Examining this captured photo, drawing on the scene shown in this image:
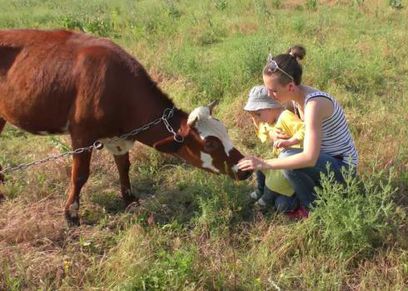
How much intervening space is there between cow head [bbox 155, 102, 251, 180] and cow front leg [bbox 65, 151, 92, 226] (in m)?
0.57

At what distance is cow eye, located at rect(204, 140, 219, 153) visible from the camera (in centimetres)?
393

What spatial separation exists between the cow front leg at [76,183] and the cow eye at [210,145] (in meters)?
0.89

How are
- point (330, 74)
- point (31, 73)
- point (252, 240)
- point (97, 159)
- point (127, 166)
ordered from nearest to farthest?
point (252, 240)
point (31, 73)
point (127, 166)
point (97, 159)
point (330, 74)

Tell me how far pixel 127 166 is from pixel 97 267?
3.90 feet

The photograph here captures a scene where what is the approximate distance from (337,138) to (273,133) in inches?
19.1

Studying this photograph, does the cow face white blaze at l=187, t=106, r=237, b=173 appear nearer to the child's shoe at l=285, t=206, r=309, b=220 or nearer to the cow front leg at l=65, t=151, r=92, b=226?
the child's shoe at l=285, t=206, r=309, b=220

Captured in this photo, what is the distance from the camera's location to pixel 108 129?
157 inches

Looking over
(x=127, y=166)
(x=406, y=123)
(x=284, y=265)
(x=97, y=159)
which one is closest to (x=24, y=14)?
(x=97, y=159)

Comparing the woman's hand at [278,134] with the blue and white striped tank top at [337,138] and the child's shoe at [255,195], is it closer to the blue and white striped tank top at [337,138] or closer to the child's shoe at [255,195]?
the blue and white striped tank top at [337,138]

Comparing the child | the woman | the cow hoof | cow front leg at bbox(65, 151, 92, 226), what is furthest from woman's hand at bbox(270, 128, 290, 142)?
the cow hoof

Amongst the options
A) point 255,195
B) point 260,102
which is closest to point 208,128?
point 260,102

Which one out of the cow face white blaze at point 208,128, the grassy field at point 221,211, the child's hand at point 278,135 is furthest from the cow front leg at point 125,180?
the child's hand at point 278,135

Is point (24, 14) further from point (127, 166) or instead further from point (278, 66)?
point (278, 66)

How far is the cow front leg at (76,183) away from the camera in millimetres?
4102
